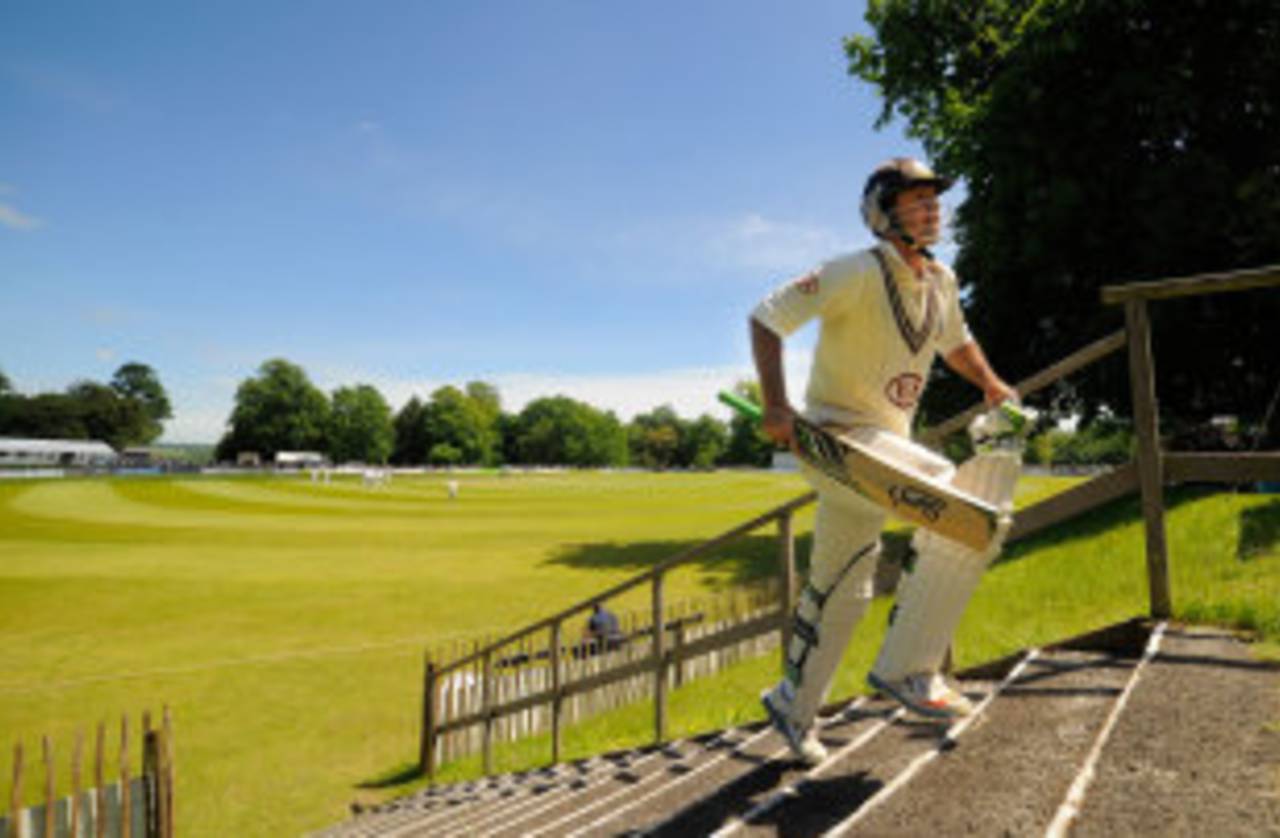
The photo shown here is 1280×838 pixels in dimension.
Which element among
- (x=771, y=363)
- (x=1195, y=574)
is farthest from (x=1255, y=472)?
(x=1195, y=574)

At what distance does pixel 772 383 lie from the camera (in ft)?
8.20

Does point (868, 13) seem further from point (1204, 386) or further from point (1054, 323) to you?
point (1204, 386)

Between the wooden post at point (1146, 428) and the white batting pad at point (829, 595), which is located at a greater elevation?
the wooden post at point (1146, 428)

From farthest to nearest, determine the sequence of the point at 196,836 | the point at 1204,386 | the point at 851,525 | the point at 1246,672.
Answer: the point at 1204,386, the point at 196,836, the point at 1246,672, the point at 851,525

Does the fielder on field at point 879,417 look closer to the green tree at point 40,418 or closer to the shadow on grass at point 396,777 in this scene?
the shadow on grass at point 396,777

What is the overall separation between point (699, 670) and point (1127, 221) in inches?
480

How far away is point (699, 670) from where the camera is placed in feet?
34.5

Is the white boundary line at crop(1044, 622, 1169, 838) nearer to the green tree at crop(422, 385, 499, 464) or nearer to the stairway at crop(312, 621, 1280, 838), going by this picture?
the stairway at crop(312, 621, 1280, 838)

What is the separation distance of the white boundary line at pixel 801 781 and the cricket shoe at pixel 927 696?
17.4 inches

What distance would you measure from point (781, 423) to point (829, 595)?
0.80 metres

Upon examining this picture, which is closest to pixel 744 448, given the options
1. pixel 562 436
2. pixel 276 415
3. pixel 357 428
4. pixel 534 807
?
pixel 562 436

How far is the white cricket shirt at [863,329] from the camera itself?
102 inches

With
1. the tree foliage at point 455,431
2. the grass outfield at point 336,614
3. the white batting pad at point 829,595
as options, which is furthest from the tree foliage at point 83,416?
the white batting pad at point 829,595

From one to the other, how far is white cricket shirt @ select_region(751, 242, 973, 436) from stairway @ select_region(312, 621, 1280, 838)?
1.27 meters
